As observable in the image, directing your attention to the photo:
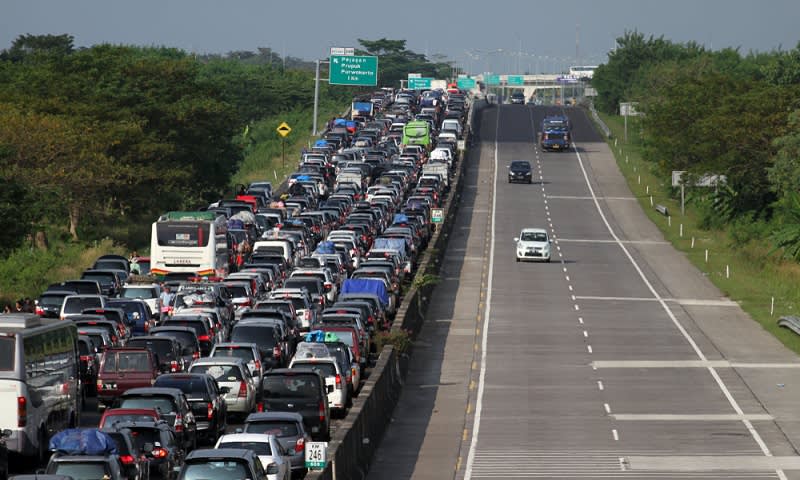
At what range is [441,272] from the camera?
223 feet

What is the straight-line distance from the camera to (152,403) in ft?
92.8

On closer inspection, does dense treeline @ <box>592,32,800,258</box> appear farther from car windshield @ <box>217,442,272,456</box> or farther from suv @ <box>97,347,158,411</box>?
car windshield @ <box>217,442,272,456</box>

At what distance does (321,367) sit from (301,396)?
352cm

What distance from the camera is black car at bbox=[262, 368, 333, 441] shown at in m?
31.1

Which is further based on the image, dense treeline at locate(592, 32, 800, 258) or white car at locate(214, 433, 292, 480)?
dense treeline at locate(592, 32, 800, 258)

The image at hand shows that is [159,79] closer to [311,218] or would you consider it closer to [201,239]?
[311,218]

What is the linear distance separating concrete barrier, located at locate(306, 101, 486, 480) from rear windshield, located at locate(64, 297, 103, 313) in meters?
7.57

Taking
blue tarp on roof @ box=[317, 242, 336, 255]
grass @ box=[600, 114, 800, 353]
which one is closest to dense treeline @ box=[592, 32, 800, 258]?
grass @ box=[600, 114, 800, 353]

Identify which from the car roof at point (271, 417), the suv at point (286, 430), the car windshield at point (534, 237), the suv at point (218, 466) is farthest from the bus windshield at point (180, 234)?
the suv at point (218, 466)

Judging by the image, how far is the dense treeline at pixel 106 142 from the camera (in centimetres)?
7081

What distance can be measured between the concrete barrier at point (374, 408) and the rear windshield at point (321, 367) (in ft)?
2.45

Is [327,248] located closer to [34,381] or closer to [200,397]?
[200,397]

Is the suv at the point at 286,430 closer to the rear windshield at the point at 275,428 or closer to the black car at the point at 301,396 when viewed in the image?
the rear windshield at the point at 275,428

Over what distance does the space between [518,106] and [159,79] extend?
8745 cm
